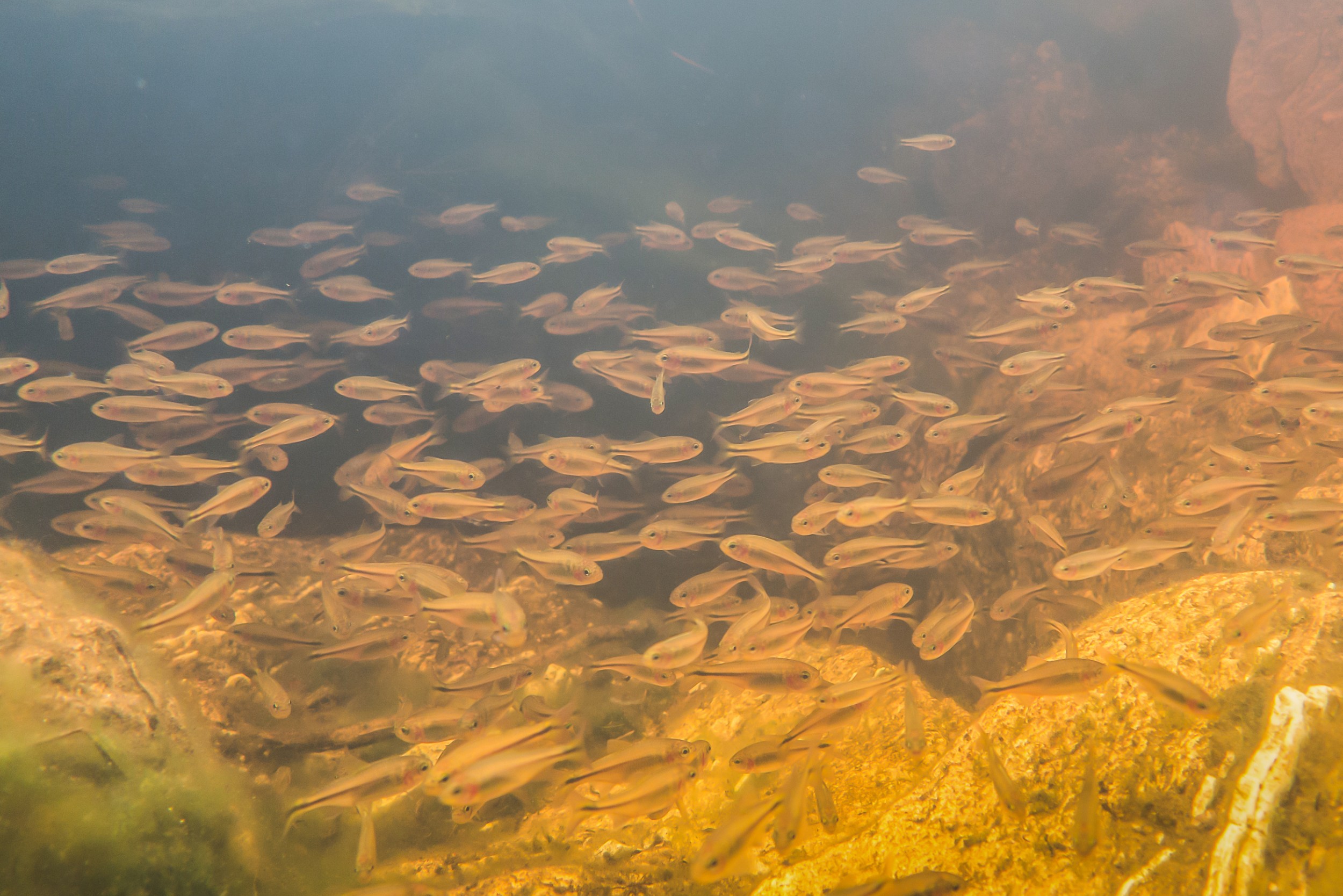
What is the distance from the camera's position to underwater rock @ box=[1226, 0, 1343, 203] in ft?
26.9

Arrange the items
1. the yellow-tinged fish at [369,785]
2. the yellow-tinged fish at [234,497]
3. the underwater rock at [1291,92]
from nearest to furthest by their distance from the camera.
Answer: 1. the yellow-tinged fish at [369,785]
2. the yellow-tinged fish at [234,497]
3. the underwater rock at [1291,92]

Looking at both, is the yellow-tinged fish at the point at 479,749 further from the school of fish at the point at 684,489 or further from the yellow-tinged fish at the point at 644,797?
the yellow-tinged fish at the point at 644,797

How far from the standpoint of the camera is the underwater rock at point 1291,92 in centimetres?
820

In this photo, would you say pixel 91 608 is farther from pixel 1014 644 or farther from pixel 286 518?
pixel 1014 644

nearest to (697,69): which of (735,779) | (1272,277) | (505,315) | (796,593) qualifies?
(505,315)

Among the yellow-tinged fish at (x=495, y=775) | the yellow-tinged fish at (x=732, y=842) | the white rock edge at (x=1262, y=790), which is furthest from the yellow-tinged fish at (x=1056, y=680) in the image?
the yellow-tinged fish at (x=495, y=775)

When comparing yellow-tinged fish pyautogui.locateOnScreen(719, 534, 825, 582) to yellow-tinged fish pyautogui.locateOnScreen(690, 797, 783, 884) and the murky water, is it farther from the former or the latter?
yellow-tinged fish pyautogui.locateOnScreen(690, 797, 783, 884)

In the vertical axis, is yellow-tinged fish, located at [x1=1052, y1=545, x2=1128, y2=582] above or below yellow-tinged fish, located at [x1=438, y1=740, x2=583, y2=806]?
above

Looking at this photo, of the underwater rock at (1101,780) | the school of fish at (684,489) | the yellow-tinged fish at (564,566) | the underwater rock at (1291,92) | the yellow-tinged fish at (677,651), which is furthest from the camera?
the underwater rock at (1291,92)

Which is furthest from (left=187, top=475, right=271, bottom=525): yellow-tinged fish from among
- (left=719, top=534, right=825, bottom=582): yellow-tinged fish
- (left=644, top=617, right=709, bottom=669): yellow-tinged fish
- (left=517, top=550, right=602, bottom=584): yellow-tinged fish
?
(left=719, top=534, right=825, bottom=582): yellow-tinged fish

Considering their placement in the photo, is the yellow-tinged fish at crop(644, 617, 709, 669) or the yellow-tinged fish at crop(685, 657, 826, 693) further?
the yellow-tinged fish at crop(644, 617, 709, 669)

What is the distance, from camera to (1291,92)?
888cm

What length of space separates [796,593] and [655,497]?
1961 mm

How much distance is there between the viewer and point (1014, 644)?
450 cm
